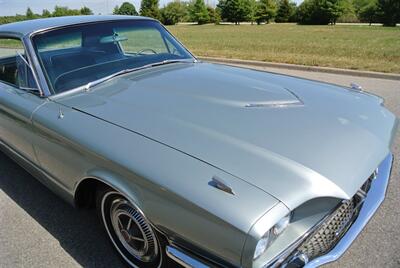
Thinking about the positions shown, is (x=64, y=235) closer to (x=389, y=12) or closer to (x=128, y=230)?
(x=128, y=230)

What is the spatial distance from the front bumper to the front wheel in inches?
10.3

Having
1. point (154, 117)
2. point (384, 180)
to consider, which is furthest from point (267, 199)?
point (384, 180)

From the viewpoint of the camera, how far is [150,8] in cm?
5838

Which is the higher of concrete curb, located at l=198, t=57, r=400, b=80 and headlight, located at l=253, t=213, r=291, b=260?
headlight, located at l=253, t=213, r=291, b=260

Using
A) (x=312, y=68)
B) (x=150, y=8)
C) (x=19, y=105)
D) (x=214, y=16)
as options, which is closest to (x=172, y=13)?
(x=150, y=8)

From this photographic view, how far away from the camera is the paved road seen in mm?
Result: 2504

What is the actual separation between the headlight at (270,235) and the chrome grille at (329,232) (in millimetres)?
215

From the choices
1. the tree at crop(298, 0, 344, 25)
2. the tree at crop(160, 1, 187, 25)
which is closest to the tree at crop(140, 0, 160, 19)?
the tree at crop(160, 1, 187, 25)

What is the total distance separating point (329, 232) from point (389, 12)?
49.3 meters

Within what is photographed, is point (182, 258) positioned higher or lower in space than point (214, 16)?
higher

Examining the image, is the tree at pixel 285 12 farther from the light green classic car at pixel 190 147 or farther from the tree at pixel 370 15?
the light green classic car at pixel 190 147

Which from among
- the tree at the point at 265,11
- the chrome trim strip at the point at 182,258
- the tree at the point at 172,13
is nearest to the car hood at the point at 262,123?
the chrome trim strip at the point at 182,258

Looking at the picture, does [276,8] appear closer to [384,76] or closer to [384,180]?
[384,76]

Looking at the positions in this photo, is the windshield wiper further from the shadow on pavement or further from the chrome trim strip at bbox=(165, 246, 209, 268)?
the chrome trim strip at bbox=(165, 246, 209, 268)
